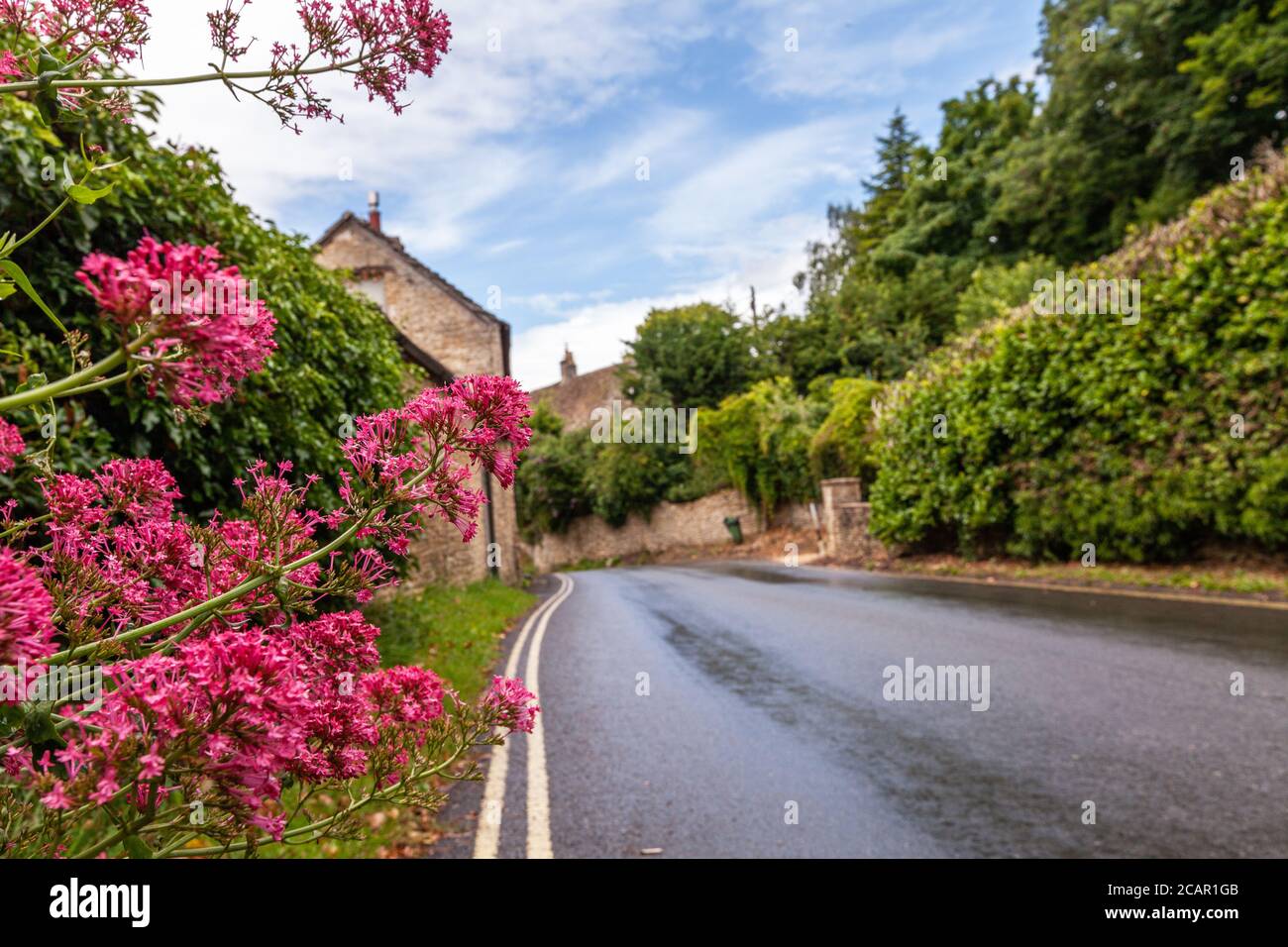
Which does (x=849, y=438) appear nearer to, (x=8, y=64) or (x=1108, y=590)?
(x=1108, y=590)

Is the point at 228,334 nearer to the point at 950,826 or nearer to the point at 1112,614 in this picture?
the point at 950,826

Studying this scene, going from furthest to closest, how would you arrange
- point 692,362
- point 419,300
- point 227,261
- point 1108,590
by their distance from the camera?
point 692,362 → point 419,300 → point 1108,590 → point 227,261

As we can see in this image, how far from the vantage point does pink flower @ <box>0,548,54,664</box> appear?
2.02ft

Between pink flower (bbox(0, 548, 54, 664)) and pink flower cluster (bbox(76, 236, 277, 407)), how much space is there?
0.60 feet

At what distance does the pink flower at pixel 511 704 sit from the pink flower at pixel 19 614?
0.73 meters

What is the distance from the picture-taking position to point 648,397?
3700 cm

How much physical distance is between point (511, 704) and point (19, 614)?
31.9 inches

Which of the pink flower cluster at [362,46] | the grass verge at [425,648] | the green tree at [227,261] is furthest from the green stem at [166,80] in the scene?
the grass verge at [425,648]

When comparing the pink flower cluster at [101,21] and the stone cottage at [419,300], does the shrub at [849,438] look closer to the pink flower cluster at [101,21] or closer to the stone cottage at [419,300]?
the stone cottage at [419,300]

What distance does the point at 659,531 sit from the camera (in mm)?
35438

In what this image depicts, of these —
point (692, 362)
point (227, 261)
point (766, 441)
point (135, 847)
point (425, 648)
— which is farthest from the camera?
point (692, 362)

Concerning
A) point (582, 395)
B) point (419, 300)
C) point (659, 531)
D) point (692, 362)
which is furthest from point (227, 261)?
point (582, 395)

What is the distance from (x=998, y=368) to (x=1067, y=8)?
23.1m

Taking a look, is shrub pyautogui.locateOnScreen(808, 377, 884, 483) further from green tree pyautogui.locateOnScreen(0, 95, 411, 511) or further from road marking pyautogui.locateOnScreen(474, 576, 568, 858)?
road marking pyautogui.locateOnScreen(474, 576, 568, 858)
